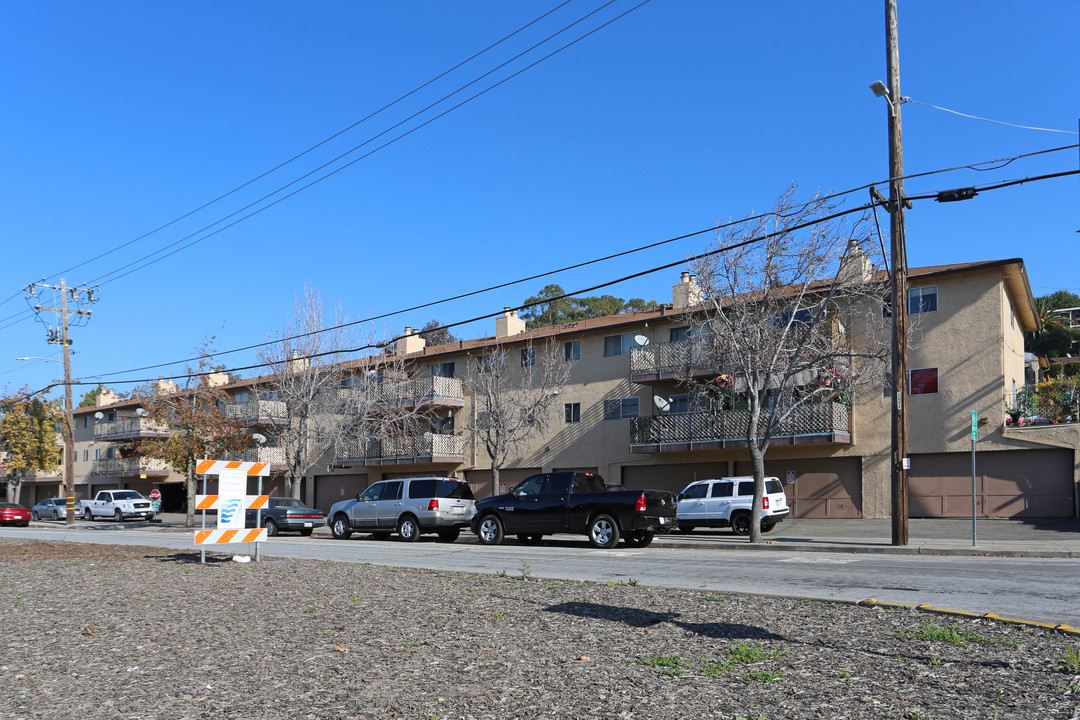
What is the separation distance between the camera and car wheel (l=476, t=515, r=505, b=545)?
22.2 meters

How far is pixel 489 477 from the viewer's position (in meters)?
40.7

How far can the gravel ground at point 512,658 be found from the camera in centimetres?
550

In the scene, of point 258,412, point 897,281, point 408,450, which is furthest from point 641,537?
point 258,412

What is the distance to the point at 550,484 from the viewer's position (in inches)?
839

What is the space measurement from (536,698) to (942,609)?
526 cm

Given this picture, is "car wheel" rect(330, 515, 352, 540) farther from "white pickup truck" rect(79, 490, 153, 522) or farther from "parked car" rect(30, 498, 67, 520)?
"parked car" rect(30, 498, 67, 520)

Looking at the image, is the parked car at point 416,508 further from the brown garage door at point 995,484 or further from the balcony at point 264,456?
the balcony at point 264,456

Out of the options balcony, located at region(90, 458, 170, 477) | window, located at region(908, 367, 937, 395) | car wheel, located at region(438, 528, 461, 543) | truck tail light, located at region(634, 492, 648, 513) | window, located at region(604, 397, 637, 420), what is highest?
window, located at region(908, 367, 937, 395)

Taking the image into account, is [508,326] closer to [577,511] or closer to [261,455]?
[261,455]

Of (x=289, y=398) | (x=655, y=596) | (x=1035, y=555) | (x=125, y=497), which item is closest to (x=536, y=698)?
(x=655, y=596)

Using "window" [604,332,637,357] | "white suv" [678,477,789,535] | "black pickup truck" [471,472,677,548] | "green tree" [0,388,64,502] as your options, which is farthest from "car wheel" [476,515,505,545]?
"green tree" [0,388,64,502]

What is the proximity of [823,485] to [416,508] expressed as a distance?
14.7m

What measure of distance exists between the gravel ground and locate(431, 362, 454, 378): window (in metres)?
31.3

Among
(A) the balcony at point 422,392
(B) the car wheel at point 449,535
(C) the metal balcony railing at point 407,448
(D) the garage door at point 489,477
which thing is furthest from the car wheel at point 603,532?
(C) the metal balcony railing at point 407,448
